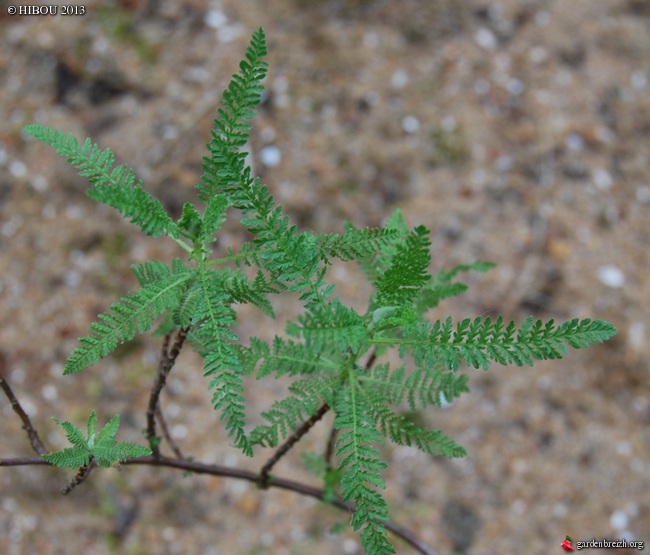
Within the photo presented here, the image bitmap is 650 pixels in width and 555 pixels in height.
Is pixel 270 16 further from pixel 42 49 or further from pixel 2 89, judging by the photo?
A: pixel 2 89

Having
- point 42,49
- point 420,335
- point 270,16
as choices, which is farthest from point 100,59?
point 420,335

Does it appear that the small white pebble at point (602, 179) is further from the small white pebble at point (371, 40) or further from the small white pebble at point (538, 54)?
the small white pebble at point (371, 40)

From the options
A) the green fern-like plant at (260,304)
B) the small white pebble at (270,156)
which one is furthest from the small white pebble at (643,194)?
the green fern-like plant at (260,304)

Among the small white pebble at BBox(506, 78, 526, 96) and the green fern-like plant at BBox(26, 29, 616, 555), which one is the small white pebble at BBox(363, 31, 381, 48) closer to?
the small white pebble at BBox(506, 78, 526, 96)

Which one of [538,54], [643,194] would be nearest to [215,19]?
[538,54]

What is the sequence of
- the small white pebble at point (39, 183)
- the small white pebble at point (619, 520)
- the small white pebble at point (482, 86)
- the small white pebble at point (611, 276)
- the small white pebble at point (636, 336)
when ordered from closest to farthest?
the small white pebble at point (619, 520) → the small white pebble at point (636, 336) → the small white pebble at point (611, 276) → the small white pebble at point (39, 183) → the small white pebble at point (482, 86)

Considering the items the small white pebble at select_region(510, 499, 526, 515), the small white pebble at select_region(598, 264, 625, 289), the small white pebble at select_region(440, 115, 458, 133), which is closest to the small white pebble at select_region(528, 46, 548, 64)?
the small white pebble at select_region(440, 115, 458, 133)
